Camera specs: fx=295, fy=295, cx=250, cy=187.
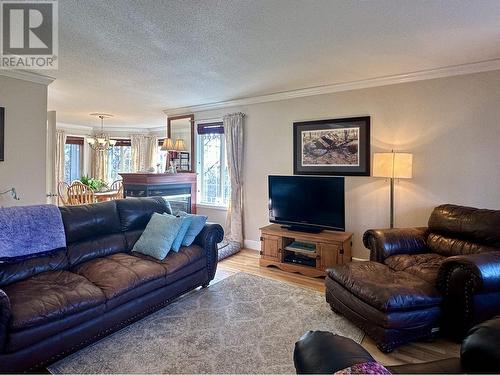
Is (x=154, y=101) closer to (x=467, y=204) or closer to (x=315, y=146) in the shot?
(x=315, y=146)

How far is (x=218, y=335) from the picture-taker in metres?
2.42

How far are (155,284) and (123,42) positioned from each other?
226 cm

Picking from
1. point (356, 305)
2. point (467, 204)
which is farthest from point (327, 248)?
point (467, 204)

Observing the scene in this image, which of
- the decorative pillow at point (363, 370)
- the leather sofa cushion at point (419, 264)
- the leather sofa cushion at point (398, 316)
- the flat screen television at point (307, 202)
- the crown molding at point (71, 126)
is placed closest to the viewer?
the decorative pillow at point (363, 370)

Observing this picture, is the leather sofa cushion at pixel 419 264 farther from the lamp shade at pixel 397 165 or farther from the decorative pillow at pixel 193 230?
the decorative pillow at pixel 193 230

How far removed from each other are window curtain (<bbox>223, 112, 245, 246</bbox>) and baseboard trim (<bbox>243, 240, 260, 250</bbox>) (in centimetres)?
9

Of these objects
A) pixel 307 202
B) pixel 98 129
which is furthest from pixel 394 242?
pixel 98 129

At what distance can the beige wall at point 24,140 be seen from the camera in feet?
11.9

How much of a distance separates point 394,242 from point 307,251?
3.76 ft

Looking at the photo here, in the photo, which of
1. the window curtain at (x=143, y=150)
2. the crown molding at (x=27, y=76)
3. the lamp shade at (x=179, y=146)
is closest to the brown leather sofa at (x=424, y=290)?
the lamp shade at (x=179, y=146)

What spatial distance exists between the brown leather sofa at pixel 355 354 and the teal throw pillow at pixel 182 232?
210cm

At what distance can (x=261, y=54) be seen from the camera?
307 cm

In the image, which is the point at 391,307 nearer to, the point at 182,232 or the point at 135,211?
the point at 182,232

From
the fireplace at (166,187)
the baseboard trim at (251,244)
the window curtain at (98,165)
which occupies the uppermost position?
the window curtain at (98,165)
